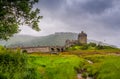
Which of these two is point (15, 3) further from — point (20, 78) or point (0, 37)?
point (20, 78)

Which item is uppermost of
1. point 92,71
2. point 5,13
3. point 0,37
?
point 5,13

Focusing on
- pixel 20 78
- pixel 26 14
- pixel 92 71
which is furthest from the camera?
pixel 92 71

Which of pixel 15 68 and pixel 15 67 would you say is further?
pixel 15 67

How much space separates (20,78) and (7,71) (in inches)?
84.4

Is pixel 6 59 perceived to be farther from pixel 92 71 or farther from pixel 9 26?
pixel 92 71

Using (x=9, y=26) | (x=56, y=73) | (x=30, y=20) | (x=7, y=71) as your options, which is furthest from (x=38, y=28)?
(x=7, y=71)

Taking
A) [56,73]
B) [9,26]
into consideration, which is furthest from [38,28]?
[56,73]

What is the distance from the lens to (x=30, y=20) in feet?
146

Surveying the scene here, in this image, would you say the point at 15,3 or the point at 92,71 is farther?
the point at 92,71

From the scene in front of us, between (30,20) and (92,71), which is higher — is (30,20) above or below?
above

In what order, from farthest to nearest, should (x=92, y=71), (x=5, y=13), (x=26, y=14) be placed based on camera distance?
(x=92, y=71)
(x=26, y=14)
(x=5, y=13)

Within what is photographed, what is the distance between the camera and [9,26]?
4216 centimetres

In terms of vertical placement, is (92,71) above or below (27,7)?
below

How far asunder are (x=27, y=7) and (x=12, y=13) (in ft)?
7.33
